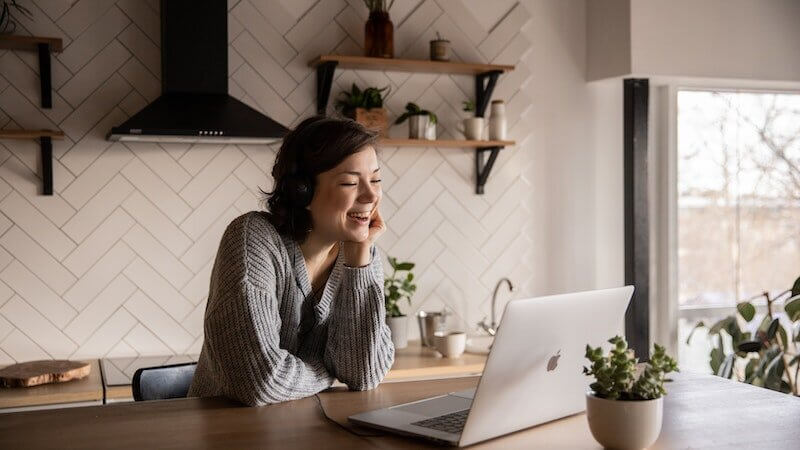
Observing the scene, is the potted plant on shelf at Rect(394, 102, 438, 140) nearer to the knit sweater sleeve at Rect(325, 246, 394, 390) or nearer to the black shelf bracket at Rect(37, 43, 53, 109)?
the black shelf bracket at Rect(37, 43, 53, 109)

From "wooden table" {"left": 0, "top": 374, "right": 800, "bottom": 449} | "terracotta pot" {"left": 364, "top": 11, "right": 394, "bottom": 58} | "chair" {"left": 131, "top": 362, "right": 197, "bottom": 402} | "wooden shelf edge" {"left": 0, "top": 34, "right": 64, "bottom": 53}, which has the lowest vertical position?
"chair" {"left": 131, "top": 362, "right": 197, "bottom": 402}

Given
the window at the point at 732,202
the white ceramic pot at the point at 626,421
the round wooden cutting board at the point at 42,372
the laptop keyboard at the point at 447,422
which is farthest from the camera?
the window at the point at 732,202

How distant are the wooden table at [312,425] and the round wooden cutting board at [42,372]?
1.20 m

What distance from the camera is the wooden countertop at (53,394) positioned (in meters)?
2.65

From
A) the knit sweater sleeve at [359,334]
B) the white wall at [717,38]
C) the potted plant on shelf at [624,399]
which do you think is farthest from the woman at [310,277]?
the white wall at [717,38]

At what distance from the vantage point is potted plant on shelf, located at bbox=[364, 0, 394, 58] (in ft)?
11.3

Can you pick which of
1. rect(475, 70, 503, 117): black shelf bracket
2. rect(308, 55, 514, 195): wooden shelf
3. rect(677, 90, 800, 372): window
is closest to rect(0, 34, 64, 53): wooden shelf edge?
rect(308, 55, 514, 195): wooden shelf

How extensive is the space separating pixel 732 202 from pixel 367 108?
5.96ft

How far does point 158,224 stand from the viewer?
3342mm

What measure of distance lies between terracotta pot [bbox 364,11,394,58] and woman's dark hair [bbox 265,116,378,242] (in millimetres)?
1344

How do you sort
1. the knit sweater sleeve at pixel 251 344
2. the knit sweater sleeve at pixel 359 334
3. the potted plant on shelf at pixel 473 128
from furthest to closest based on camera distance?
the potted plant on shelf at pixel 473 128 → the knit sweater sleeve at pixel 359 334 → the knit sweater sleeve at pixel 251 344

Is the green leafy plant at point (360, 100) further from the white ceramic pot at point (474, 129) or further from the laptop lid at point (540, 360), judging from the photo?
the laptop lid at point (540, 360)

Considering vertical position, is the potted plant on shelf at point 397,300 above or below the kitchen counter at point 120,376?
above

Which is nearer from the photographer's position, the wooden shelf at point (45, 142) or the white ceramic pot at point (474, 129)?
the wooden shelf at point (45, 142)
